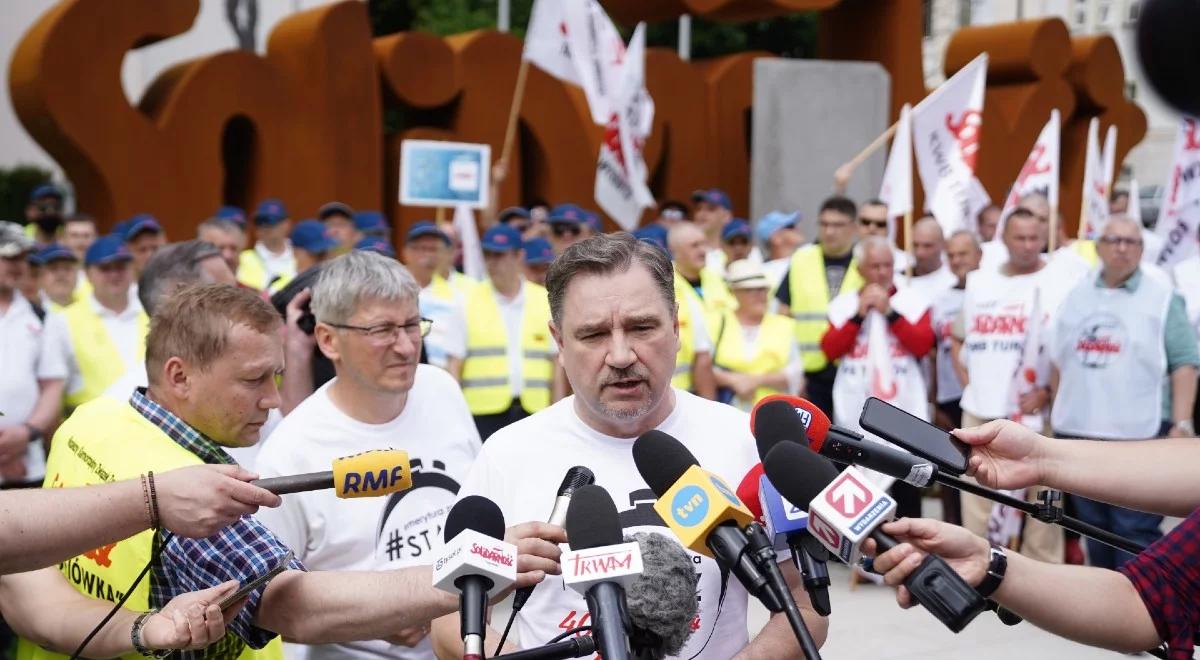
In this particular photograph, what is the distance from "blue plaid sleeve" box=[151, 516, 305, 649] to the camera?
3.00 metres

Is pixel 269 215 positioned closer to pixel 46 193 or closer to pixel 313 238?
pixel 313 238

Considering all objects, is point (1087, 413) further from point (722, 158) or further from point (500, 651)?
point (722, 158)

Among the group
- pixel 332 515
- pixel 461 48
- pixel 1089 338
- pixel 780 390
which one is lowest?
pixel 780 390

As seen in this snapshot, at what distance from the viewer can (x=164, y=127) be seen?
42.8ft

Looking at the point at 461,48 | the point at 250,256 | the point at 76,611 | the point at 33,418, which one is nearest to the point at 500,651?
the point at 76,611

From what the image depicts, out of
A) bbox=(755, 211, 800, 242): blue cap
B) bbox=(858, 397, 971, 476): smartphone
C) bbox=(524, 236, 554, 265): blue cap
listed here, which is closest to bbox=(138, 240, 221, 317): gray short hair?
bbox=(858, 397, 971, 476): smartphone

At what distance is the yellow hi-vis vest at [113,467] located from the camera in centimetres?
314

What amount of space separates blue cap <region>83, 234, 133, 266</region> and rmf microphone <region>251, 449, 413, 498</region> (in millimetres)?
5917

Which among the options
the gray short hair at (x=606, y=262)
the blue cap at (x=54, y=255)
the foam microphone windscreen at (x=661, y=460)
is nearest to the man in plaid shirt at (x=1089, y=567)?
the foam microphone windscreen at (x=661, y=460)

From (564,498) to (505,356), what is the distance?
615 cm

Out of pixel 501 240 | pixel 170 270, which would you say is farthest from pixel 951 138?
pixel 170 270

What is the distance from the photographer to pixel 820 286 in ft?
32.0

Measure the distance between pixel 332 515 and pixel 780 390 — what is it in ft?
17.4

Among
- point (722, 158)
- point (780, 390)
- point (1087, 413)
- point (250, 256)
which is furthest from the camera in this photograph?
point (722, 158)
